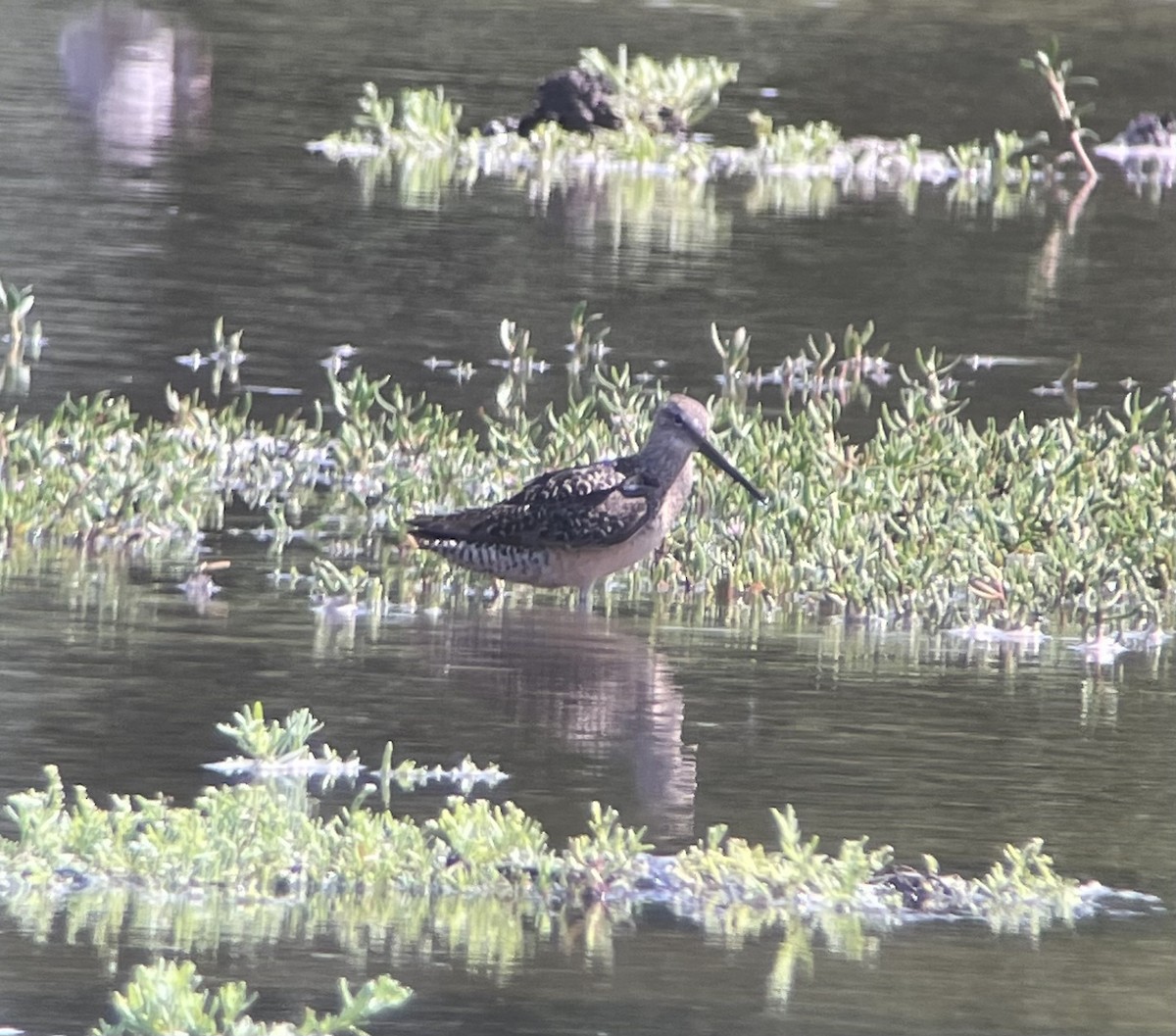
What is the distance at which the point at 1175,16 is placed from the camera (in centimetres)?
3450

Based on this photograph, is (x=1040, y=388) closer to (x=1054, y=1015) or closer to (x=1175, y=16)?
(x=1054, y=1015)

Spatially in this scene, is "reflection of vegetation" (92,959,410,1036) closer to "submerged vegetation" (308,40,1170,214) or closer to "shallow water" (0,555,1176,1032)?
"shallow water" (0,555,1176,1032)

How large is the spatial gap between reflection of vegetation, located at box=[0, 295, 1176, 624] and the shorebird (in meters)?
0.25

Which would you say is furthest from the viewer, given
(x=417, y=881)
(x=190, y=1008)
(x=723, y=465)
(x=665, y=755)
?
(x=723, y=465)

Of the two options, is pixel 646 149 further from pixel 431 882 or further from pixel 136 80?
pixel 431 882

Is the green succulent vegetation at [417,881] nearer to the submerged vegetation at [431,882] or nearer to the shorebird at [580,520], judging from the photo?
the submerged vegetation at [431,882]

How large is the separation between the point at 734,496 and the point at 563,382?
3.34 meters

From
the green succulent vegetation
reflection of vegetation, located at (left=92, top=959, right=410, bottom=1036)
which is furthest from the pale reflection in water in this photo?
reflection of vegetation, located at (left=92, top=959, right=410, bottom=1036)

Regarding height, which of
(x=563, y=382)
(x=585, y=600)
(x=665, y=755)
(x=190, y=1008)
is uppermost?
(x=563, y=382)

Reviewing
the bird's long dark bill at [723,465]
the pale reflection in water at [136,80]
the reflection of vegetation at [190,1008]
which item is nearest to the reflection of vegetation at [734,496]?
the bird's long dark bill at [723,465]

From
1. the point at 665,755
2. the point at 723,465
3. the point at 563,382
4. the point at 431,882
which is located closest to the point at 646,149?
the point at 563,382

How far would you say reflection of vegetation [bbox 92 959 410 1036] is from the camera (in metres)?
6.31

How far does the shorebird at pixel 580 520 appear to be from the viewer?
37.6 feet

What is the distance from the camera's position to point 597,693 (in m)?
10.3
